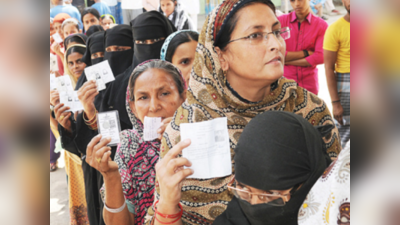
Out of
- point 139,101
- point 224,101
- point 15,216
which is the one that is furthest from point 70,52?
point 15,216

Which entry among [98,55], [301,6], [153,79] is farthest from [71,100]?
[301,6]

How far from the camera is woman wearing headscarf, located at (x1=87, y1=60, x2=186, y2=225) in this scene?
5.33 feet

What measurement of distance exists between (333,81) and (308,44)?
1.52 feet

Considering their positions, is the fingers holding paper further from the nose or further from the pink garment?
the pink garment

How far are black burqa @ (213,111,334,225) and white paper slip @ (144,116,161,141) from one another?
803 millimetres

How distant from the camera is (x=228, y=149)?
4.44ft

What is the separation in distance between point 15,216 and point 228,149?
1.01m

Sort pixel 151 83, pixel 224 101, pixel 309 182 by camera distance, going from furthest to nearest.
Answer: pixel 151 83, pixel 224 101, pixel 309 182

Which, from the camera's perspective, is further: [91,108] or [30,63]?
[91,108]

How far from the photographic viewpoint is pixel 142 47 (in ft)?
8.26

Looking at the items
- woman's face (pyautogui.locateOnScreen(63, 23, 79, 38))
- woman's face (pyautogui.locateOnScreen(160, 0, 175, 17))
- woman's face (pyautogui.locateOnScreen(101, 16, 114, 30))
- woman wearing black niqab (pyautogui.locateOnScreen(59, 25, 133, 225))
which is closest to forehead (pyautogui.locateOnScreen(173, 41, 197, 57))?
woman wearing black niqab (pyautogui.locateOnScreen(59, 25, 133, 225))

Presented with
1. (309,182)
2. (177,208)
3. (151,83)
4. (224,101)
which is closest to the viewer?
(309,182)

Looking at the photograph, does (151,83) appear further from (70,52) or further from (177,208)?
(70,52)

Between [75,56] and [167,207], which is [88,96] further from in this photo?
[167,207]
